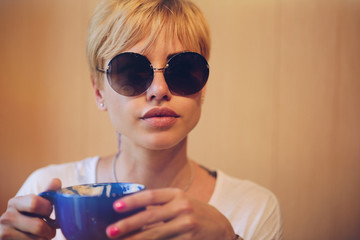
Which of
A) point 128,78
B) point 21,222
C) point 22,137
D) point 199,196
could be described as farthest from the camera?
point 22,137

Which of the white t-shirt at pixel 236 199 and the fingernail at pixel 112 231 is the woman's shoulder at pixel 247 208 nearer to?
the white t-shirt at pixel 236 199

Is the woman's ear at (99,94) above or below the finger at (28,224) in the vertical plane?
above

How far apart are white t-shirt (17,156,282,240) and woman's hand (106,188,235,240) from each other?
31cm

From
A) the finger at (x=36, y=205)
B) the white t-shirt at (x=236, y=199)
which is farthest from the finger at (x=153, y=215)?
the white t-shirt at (x=236, y=199)

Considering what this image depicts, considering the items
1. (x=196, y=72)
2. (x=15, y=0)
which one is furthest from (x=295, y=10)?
(x=15, y=0)

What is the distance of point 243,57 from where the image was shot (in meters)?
1.03

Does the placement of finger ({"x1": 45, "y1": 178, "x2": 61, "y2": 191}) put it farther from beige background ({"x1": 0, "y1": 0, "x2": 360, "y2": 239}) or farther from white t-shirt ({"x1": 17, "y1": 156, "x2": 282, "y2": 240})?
beige background ({"x1": 0, "y1": 0, "x2": 360, "y2": 239})

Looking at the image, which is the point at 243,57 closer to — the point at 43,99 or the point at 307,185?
the point at 307,185

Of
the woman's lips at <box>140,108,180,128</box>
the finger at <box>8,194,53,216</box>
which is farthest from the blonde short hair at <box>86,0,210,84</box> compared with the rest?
the finger at <box>8,194,53,216</box>

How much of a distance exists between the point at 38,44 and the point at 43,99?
0.57 ft

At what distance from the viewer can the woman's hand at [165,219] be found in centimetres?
36

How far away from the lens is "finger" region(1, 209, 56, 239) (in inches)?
16.9

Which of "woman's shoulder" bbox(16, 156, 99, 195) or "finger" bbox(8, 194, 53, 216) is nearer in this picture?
"finger" bbox(8, 194, 53, 216)

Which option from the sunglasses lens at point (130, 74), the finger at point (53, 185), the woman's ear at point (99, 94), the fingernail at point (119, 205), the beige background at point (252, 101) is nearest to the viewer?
the fingernail at point (119, 205)
